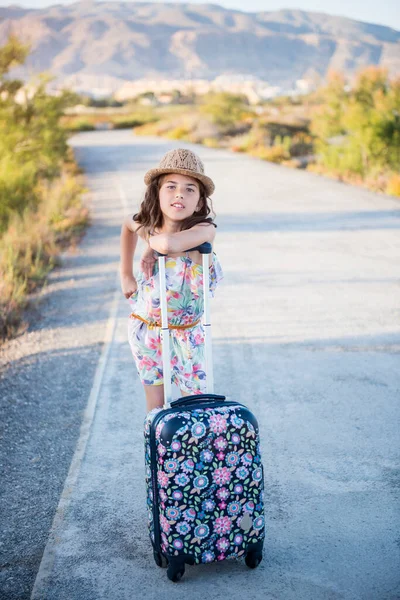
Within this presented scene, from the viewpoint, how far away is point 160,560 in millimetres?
3010

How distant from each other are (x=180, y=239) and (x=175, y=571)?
1.43 meters

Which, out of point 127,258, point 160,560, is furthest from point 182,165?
point 160,560

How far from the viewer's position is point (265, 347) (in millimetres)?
5852

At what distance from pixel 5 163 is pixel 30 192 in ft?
4.78

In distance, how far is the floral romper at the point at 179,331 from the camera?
10.8ft

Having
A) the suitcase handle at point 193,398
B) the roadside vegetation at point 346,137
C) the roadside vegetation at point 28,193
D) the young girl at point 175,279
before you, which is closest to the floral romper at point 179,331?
the young girl at point 175,279

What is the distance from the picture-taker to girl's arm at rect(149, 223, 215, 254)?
3074 mm

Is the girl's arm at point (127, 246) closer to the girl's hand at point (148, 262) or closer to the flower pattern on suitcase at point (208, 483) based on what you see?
the girl's hand at point (148, 262)

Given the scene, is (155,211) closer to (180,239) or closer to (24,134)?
(180,239)

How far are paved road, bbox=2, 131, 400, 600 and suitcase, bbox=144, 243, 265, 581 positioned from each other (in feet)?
0.54

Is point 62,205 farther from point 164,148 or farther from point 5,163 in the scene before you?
point 164,148

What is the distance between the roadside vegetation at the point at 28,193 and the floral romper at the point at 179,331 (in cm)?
346

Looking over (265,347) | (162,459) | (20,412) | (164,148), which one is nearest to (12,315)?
(20,412)

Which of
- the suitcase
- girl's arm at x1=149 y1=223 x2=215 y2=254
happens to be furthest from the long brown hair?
the suitcase
